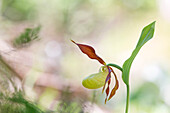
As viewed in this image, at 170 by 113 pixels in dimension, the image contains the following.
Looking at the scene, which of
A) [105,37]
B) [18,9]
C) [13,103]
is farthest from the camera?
[105,37]

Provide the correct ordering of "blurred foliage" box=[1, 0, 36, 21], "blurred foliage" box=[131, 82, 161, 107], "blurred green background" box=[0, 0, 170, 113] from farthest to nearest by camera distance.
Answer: "blurred foliage" box=[1, 0, 36, 21] → "blurred green background" box=[0, 0, 170, 113] → "blurred foliage" box=[131, 82, 161, 107]

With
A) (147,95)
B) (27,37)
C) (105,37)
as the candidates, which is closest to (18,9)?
(105,37)

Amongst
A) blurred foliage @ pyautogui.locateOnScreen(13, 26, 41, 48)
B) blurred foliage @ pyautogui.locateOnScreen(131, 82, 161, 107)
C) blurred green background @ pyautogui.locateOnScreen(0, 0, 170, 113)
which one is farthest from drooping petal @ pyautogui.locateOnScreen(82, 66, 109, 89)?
blurred foliage @ pyautogui.locateOnScreen(131, 82, 161, 107)

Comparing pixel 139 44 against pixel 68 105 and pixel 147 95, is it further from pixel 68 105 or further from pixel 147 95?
pixel 147 95

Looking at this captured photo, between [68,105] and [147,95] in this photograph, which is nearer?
[68,105]

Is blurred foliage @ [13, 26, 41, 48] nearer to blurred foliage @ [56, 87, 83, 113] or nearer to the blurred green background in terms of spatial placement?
blurred foliage @ [56, 87, 83, 113]

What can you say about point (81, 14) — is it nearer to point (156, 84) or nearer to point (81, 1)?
point (81, 1)

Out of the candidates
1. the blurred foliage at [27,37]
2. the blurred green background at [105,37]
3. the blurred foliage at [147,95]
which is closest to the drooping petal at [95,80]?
the blurred foliage at [27,37]

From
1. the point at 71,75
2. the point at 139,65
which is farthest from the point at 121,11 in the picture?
the point at 71,75
